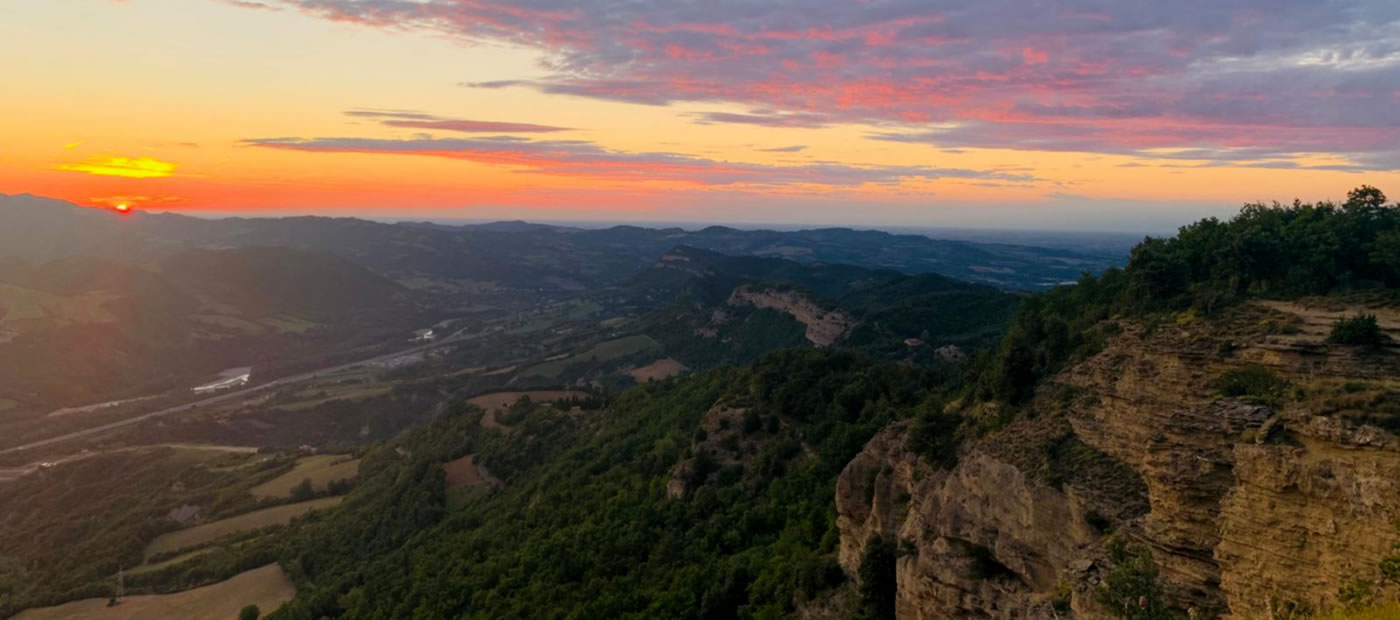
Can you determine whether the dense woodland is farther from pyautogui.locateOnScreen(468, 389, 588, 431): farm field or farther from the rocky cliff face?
pyautogui.locateOnScreen(468, 389, 588, 431): farm field

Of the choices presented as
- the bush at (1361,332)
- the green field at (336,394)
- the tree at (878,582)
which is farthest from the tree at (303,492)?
the bush at (1361,332)

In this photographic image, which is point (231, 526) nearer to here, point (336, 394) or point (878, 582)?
point (336, 394)

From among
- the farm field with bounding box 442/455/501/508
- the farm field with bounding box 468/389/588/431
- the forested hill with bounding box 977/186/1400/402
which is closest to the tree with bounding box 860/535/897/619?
the forested hill with bounding box 977/186/1400/402

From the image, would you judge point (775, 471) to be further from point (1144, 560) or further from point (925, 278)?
point (925, 278)

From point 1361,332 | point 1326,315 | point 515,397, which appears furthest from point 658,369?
point 1361,332

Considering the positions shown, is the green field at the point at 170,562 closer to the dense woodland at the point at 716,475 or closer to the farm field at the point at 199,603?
the dense woodland at the point at 716,475

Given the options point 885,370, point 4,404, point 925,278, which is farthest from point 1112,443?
point 4,404
